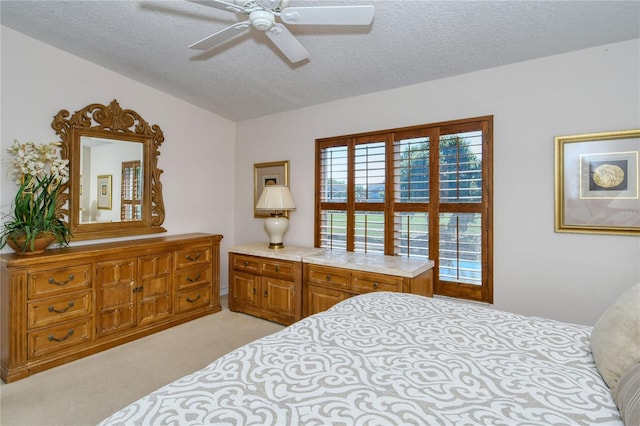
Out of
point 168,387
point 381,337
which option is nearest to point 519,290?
point 381,337

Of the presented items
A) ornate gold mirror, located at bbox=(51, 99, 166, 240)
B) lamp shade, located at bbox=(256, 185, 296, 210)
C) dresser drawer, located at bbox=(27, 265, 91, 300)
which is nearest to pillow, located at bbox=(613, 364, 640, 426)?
lamp shade, located at bbox=(256, 185, 296, 210)

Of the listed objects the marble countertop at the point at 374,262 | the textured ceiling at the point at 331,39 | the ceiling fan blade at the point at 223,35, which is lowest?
the marble countertop at the point at 374,262

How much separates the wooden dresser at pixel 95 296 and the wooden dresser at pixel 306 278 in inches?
17.0

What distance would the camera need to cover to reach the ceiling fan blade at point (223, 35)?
1794mm

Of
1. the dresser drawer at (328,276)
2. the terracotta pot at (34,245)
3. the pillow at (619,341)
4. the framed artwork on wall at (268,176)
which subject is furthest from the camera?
the framed artwork on wall at (268,176)

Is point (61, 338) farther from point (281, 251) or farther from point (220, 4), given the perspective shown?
point (220, 4)

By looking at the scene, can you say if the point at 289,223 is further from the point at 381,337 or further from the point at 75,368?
the point at 381,337

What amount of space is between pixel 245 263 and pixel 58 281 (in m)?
1.68

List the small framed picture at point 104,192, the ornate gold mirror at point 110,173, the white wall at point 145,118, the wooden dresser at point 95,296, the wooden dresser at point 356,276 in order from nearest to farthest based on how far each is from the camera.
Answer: the wooden dresser at point 95,296 < the wooden dresser at point 356,276 < the white wall at point 145,118 < the ornate gold mirror at point 110,173 < the small framed picture at point 104,192

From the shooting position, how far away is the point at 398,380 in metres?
1.01

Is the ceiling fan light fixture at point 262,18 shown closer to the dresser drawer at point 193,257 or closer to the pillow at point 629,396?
the pillow at point 629,396

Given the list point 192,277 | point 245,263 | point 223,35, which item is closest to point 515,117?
point 223,35

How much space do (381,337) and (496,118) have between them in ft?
7.63

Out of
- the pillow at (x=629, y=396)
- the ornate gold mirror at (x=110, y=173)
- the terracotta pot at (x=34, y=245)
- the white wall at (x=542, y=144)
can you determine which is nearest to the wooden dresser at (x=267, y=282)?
the ornate gold mirror at (x=110, y=173)
